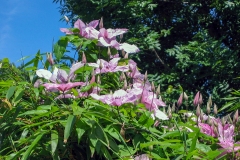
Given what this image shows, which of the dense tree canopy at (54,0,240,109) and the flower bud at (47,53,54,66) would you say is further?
the dense tree canopy at (54,0,240,109)

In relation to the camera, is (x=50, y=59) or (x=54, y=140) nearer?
(x=54, y=140)

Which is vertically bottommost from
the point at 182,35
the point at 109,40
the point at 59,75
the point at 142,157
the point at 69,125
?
the point at 142,157

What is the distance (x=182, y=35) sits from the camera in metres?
6.41

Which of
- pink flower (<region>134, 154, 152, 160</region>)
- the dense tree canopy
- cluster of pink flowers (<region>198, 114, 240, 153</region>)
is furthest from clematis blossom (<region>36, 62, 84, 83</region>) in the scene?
the dense tree canopy

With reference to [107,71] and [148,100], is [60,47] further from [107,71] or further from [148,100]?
[148,100]

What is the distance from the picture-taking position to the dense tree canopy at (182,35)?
17.6ft

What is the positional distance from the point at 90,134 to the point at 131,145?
19cm

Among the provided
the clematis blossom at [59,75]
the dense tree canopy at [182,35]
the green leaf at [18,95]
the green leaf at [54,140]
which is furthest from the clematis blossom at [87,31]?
the dense tree canopy at [182,35]

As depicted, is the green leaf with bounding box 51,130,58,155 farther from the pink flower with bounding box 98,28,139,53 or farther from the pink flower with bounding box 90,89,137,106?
the pink flower with bounding box 98,28,139,53

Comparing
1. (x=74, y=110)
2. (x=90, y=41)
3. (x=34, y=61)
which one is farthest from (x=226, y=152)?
(x=34, y=61)

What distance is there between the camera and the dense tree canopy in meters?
5.36

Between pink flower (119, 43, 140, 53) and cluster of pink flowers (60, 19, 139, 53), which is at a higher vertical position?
cluster of pink flowers (60, 19, 139, 53)

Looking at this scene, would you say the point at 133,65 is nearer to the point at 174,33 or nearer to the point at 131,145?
the point at 131,145

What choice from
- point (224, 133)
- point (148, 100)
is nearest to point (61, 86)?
point (148, 100)
